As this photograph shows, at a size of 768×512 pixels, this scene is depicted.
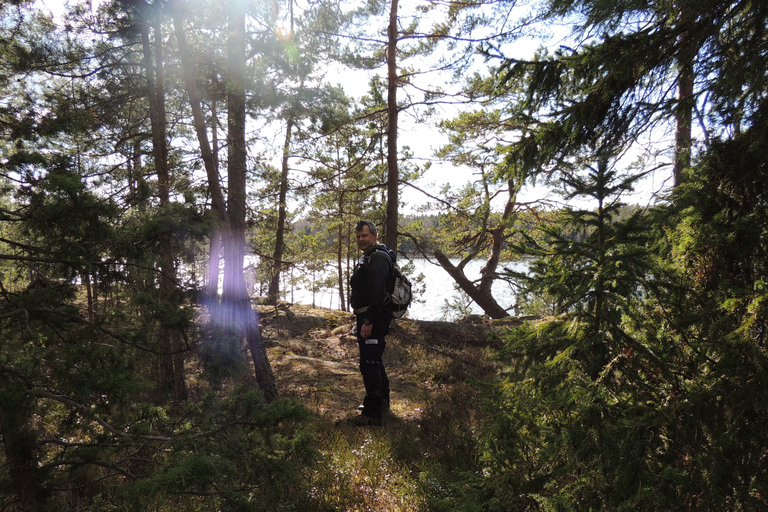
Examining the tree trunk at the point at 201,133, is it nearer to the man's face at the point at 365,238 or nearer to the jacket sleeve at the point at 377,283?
the man's face at the point at 365,238

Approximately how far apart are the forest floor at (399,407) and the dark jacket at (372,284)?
1440 millimetres

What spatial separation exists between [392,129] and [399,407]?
7132 mm

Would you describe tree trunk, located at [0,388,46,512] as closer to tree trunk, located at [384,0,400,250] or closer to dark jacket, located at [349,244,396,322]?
dark jacket, located at [349,244,396,322]

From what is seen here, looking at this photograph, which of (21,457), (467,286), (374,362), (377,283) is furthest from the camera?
(467,286)

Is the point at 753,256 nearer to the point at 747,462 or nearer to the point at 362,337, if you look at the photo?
the point at 747,462

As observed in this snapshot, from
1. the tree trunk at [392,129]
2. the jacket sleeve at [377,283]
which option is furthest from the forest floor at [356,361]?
the tree trunk at [392,129]

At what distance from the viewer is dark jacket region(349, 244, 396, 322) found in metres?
4.30

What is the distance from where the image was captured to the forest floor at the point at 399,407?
10.1 ft

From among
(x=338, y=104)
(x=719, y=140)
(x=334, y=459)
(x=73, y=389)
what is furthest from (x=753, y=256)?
(x=338, y=104)

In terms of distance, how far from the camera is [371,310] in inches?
172

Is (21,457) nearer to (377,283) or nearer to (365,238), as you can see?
(377,283)

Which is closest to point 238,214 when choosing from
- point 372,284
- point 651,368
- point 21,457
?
point 372,284

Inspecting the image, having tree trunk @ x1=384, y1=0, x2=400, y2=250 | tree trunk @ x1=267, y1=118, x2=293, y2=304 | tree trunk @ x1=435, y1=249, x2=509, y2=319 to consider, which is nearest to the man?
tree trunk @ x1=384, y1=0, x2=400, y2=250

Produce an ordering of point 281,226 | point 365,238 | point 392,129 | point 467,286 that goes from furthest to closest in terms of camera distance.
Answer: point 281,226 < point 467,286 < point 392,129 < point 365,238
